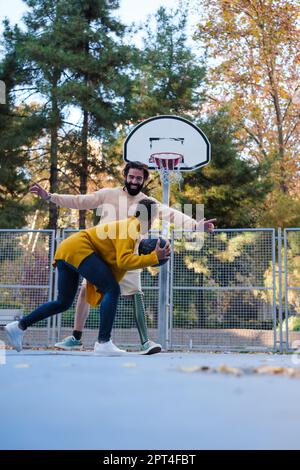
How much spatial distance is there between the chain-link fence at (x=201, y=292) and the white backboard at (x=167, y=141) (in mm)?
1172

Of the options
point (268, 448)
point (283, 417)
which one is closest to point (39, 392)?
point (283, 417)

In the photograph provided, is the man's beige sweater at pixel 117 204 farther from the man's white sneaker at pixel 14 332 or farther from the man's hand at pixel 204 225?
the man's white sneaker at pixel 14 332

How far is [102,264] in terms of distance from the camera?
5305mm

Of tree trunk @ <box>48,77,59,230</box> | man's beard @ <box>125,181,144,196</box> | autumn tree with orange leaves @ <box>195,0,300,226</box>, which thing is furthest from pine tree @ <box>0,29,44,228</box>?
man's beard @ <box>125,181,144,196</box>

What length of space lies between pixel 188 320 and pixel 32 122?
871 centimetres

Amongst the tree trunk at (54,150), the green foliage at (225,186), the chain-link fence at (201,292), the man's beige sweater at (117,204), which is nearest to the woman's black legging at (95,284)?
the man's beige sweater at (117,204)

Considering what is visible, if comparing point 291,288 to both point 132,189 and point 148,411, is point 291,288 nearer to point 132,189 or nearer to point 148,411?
point 132,189

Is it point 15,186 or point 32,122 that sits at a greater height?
point 32,122

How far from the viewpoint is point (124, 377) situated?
3559 millimetres

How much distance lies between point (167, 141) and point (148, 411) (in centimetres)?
752

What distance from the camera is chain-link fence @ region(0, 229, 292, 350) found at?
30.3ft

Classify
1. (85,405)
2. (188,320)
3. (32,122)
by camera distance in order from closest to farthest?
1. (85,405)
2. (188,320)
3. (32,122)

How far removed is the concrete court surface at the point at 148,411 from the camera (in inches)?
78.7

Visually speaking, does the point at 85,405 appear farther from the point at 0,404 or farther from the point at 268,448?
the point at 268,448
